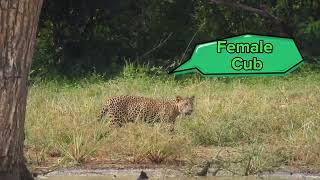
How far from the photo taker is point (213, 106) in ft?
33.7

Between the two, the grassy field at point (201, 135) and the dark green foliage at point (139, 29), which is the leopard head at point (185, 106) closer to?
the grassy field at point (201, 135)

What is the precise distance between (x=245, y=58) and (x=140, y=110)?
693 centimetres

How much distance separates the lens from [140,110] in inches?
384

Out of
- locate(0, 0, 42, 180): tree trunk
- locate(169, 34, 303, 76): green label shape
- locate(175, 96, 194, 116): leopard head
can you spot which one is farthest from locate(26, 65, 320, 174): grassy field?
locate(169, 34, 303, 76): green label shape

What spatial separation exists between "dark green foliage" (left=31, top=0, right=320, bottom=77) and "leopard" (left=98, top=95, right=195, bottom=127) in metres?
6.93

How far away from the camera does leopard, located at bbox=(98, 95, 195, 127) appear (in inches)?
385

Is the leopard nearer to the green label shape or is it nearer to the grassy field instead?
the grassy field

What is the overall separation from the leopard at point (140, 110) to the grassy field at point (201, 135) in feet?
0.48

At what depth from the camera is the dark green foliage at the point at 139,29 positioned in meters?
17.6

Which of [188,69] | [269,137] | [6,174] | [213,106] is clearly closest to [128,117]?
[213,106]

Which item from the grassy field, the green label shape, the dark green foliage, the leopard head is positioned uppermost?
the dark green foliage

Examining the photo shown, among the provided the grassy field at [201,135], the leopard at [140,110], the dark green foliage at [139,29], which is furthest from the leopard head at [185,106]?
the dark green foliage at [139,29]

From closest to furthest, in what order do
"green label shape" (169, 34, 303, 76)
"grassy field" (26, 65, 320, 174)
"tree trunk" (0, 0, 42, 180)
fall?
"tree trunk" (0, 0, 42, 180) < "grassy field" (26, 65, 320, 174) < "green label shape" (169, 34, 303, 76)

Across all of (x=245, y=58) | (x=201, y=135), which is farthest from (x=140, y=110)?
(x=245, y=58)
